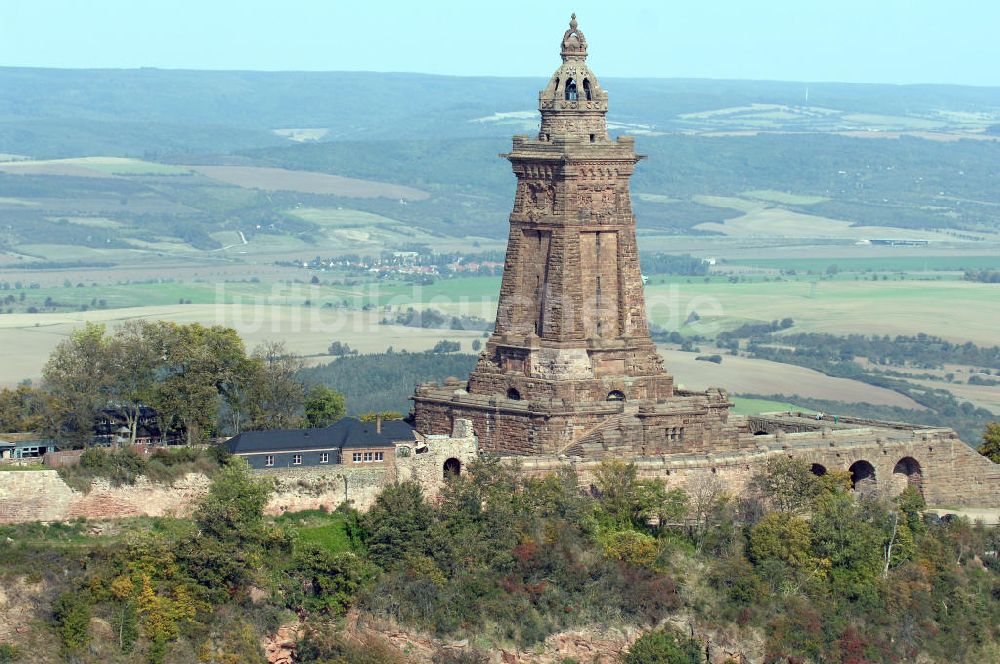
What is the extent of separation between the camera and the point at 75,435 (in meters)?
81.7

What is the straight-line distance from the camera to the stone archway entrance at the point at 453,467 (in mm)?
80000

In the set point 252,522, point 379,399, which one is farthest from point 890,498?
point 379,399

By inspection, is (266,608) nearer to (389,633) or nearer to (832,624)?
(389,633)

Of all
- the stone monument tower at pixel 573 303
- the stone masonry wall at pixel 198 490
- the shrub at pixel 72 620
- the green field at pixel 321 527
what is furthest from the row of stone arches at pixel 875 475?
the shrub at pixel 72 620

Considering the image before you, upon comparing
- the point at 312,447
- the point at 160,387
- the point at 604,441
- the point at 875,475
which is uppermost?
the point at 160,387

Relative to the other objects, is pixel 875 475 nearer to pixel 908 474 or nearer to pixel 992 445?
pixel 908 474

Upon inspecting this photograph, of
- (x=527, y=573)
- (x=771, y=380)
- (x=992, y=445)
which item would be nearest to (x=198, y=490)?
(x=527, y=573)

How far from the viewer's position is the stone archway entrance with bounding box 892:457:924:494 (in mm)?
87512

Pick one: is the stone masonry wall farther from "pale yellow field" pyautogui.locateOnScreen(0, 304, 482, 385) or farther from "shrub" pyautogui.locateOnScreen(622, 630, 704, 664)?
"pale yellow field" pyautogui.locateOnScreen(0, 304, 482, 385)

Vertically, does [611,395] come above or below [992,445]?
above

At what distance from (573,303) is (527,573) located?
12.8 meters

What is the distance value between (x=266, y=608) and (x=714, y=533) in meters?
16.0

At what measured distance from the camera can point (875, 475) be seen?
284ft

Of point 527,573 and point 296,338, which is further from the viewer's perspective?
point 296,338
